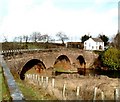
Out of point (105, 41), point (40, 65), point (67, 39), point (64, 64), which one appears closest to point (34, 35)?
point (67, 39)

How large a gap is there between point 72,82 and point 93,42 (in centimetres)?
6807

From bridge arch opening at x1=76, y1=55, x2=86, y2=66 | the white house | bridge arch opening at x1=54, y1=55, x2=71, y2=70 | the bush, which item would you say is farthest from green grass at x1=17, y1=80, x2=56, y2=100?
the white house

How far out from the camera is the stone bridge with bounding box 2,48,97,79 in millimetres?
39531

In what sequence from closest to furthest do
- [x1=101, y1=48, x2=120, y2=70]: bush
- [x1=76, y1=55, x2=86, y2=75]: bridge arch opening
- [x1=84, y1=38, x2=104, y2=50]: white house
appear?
[x1=101, y1=48, x2=120, y2=70]: bush, [x1=76, y1=55, x2=86, y2=75]: bridge arch opening, [x1=84, y1=38, x2=104, y2=50]: white house

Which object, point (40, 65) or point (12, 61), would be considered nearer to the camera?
point (12, 61)

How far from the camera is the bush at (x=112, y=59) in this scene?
7394 cm

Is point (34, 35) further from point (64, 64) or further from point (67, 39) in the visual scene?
point (64, 64)

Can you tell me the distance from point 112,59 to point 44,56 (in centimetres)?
2290

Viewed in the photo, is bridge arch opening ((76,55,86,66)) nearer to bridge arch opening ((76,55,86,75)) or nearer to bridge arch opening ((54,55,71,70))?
bridge arch opening ((76,55,86,75))

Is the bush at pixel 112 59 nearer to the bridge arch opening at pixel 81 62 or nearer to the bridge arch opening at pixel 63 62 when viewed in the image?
the bridge arch opening at pixel 81 62

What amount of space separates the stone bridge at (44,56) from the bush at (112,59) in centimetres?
605

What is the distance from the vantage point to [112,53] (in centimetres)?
7581

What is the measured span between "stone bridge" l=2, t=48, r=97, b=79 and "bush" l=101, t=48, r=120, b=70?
6.05 metres

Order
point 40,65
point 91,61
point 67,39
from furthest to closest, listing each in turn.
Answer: point 67,39 < point 91,61 < point 40,65
